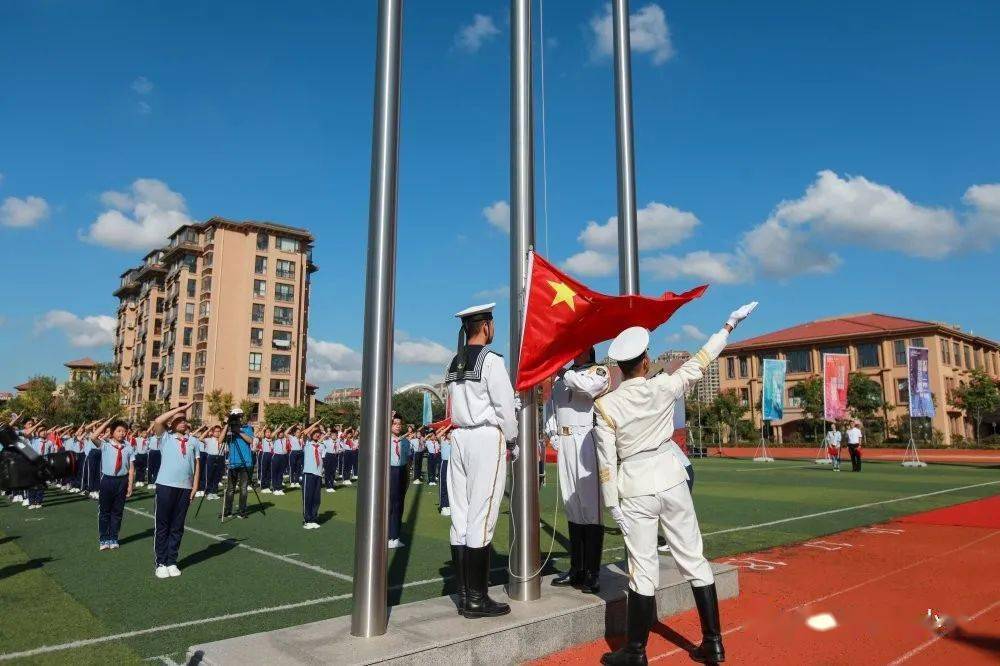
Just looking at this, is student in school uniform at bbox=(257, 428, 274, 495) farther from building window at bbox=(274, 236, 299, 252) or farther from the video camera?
building window at bbox=(274, 236, 299, 252)

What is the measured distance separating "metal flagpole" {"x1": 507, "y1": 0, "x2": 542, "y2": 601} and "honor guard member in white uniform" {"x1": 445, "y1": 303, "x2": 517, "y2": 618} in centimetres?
47

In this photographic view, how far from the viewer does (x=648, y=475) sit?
15.1 feet

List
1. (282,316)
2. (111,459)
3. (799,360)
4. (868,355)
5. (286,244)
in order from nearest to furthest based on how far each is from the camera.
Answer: (111,459), (868,355), (799,360), (282,316), (286,244)

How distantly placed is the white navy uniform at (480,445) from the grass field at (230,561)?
2.12 m

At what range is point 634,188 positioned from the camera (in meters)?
7.17

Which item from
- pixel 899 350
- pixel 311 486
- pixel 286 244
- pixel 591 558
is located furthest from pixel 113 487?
pixel 899 350

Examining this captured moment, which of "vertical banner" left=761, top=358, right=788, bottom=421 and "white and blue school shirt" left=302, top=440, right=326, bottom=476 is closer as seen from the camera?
"white and blue school shirt" left=302, top=440, right=326, bottom=476

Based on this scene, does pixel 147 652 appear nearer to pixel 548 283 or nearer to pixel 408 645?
pixel 408 645

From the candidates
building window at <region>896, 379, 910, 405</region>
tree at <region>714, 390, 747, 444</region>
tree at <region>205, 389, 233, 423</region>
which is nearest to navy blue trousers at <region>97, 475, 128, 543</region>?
tree at <region>205, 389, 233, 423</region>

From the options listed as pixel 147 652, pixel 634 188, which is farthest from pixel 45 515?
pixel 634 188

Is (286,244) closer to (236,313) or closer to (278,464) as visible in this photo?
(236,313)

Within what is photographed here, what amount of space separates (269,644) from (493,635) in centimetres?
141

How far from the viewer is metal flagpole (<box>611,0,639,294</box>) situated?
22.5ft

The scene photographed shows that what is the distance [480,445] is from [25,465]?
2745 mm
